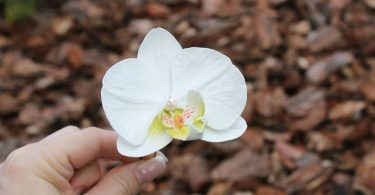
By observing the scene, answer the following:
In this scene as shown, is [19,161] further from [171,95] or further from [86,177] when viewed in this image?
[171,95]

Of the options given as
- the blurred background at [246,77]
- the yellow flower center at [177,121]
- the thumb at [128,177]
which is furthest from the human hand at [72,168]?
→ the blurred background at [246,77]

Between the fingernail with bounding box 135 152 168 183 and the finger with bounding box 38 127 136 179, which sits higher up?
the finger with bounding box 38 127 136 179

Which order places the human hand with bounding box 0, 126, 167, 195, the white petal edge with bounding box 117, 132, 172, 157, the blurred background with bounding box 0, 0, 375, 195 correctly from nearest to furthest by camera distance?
1. the white petal edge with bounding box 117, 132, 172, 157
2. the human hand with bounding box 0, 126, 167, 195
3. the blurred background with bounding box 0, 0, 375, 195

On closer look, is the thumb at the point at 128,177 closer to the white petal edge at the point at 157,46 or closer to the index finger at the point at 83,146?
the index finger at the point at 83,146

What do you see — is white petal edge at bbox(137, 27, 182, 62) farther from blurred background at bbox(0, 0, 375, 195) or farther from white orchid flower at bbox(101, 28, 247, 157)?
blurred background at bbox(0, 0, 375, 195)

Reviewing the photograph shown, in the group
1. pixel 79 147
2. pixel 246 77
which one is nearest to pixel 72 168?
pixel 79 147

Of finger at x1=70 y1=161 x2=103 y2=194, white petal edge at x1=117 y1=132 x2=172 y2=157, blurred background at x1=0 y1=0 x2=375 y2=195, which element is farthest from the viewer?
blurred background at x1=0 y1=0 x2=375 y2=195

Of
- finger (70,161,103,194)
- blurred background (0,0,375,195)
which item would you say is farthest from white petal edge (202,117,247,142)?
blurred background (0,0,375,195)
